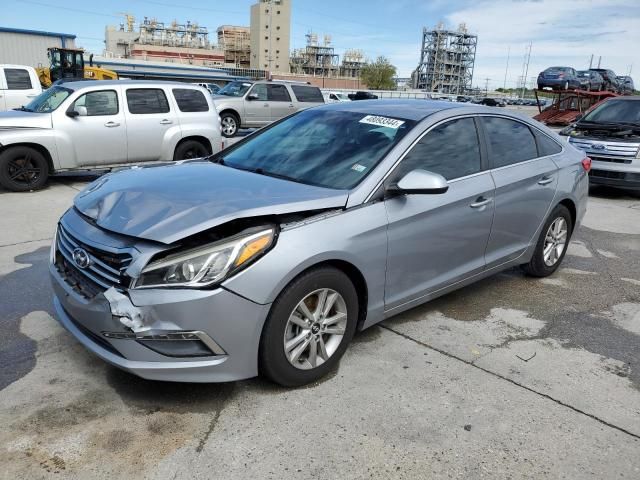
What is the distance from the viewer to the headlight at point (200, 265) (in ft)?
8.82

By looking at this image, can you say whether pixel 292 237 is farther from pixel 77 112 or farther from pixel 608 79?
pixel 608 79

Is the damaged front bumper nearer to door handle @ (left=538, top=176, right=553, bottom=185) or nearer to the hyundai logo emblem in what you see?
the hyundai logo emblem

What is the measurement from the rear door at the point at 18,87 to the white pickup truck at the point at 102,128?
547 cm

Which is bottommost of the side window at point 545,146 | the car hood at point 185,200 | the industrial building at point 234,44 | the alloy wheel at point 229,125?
the alloy wheel at point 229,125

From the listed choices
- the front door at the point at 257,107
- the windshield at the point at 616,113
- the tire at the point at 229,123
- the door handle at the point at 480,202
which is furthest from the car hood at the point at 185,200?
the front door at the point at 257,107

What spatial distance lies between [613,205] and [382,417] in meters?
7.86

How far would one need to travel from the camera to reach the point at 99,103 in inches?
354

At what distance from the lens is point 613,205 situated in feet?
30.0

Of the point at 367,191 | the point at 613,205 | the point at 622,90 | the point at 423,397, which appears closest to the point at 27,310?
the point at 367,191

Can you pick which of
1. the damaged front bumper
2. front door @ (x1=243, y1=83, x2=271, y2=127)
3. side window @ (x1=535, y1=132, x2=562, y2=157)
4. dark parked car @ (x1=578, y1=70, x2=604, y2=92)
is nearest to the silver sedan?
the damaged front bumper

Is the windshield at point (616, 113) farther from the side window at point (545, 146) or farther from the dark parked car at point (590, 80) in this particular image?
the dark parked car at point (590, 80)

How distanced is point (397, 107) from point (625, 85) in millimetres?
36670

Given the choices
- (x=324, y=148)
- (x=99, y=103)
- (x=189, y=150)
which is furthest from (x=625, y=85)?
(x=324, y=148)

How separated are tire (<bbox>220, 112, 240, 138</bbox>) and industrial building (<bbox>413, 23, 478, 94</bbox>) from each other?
402 ft
